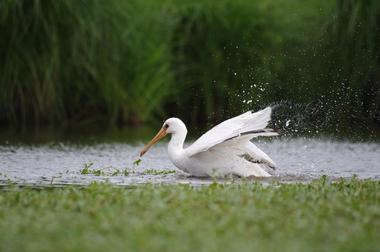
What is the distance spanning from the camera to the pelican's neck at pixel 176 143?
11559 mm

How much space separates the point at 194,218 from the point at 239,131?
142 inches

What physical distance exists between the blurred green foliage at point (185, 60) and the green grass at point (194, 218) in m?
7.28

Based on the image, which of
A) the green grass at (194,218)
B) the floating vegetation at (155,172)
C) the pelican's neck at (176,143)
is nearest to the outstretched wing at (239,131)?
the pelican's neck at (176,143)

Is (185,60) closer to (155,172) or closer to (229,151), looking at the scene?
(155,172)

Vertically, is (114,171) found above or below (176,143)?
below

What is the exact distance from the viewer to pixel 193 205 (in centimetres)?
790

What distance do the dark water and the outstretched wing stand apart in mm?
458

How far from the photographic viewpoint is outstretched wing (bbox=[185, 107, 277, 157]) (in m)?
10.6

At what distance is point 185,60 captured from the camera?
21219 millimetres

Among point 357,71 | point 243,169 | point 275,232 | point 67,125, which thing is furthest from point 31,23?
point 275,232

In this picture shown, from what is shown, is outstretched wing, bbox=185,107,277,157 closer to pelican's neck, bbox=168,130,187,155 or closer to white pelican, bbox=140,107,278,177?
white pelican, bbox=140,107,278,177

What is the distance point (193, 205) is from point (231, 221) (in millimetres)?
985

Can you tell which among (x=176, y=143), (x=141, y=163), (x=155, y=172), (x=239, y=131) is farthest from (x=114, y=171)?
(x=239, y=131)

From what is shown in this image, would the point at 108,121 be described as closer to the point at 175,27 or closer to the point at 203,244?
the point at 175,27
